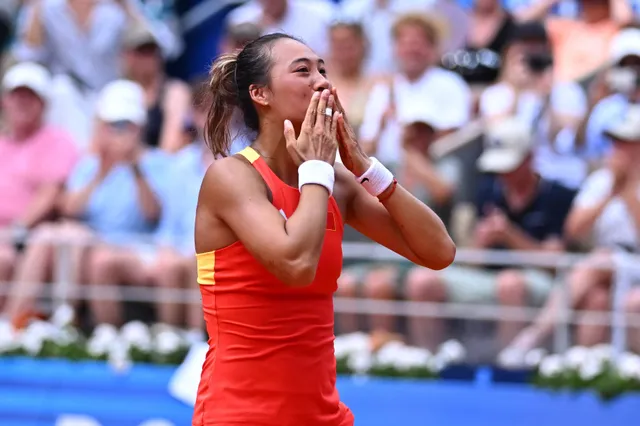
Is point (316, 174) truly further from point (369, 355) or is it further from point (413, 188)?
point (413, 188)

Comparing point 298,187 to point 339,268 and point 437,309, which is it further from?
point 437,309

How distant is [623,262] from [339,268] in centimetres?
274

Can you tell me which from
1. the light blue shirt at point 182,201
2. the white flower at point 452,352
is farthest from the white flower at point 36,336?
the white flower at point 452,352

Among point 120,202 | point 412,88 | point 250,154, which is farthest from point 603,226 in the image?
point 250,154

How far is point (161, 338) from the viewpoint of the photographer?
671cm

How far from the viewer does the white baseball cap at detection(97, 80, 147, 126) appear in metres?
7.42

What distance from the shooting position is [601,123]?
6777mm

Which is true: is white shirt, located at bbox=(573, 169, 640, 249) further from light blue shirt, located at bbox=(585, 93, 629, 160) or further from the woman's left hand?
the woman's left hand

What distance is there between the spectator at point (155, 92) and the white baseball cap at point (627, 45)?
9.44 feet

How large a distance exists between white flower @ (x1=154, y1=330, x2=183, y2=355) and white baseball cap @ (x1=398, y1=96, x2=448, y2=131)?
6.00 feet

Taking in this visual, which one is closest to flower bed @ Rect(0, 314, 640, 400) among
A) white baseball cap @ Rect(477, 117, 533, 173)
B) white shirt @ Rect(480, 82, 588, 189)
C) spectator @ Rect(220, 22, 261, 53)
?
white baseball cap @ Rect(477, 117, 533, 173)

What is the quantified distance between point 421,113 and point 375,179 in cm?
355

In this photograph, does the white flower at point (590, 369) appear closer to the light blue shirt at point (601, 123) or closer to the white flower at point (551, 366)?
the white flower at point (551, 366)

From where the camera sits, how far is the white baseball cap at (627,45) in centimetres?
681
